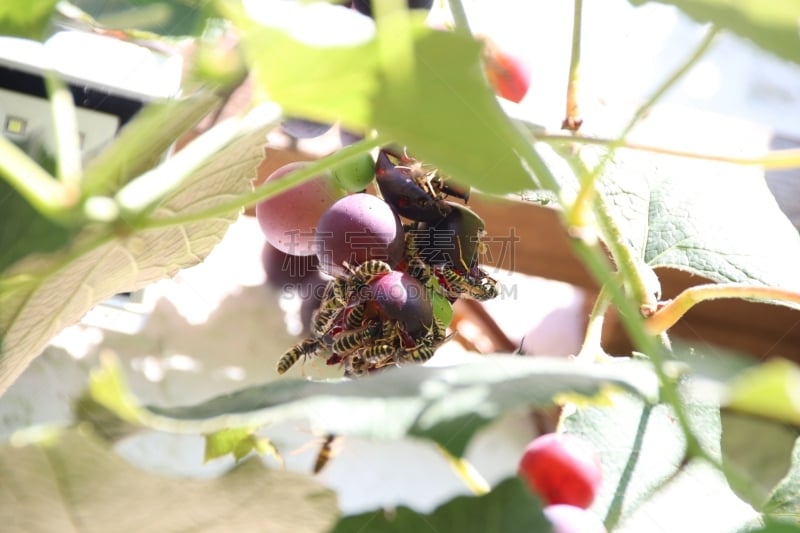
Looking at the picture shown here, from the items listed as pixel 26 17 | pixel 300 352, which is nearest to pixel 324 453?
pixel 300 352

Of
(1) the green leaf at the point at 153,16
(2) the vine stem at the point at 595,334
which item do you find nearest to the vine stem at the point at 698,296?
(2) the vine stem at the point at 595,334

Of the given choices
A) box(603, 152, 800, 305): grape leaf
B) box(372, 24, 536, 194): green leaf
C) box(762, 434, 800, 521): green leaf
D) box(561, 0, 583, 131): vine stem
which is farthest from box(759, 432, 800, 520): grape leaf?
box(372, 24, 536, 194): green leaf

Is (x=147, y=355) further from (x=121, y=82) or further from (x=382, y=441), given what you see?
(x=382, y=441)

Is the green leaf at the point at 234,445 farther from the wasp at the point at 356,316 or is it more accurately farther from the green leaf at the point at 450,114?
the green leaf at the point at 450,114

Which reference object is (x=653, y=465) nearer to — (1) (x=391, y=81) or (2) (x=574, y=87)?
(2) (x=574, y=87)

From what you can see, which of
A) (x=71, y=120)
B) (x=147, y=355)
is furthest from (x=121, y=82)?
(x=71, y=120)

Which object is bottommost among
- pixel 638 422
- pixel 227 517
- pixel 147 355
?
pixel 147 355
